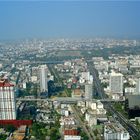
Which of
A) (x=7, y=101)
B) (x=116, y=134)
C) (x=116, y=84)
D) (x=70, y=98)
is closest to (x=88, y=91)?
(x=70, y=98)

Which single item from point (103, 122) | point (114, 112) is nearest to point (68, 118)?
point (103, 122)

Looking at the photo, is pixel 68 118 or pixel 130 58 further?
pixel 130 58

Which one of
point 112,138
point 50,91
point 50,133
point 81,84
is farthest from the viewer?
point 81,84

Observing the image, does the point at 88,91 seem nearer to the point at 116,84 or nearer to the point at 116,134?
the point at 116,84

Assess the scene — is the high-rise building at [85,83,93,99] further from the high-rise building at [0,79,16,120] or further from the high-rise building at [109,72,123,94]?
the high-rise building at [0,79,16,120]

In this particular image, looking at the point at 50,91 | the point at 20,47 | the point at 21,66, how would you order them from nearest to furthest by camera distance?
1. the point at 50,91
2. the point at 21,66
3. the point at 20,47

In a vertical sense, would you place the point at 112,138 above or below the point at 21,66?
below

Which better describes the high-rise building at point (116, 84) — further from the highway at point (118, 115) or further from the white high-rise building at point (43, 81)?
the white high-rise building at point (43, 81)

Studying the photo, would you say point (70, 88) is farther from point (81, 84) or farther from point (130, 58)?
point (130, 58)
